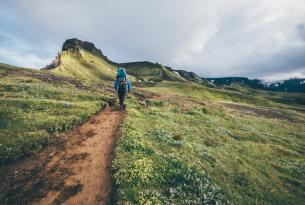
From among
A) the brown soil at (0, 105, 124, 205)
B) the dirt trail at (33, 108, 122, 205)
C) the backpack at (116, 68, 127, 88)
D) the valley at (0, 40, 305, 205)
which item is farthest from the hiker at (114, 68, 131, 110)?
the brown soil at (0, 105, 124, 205)

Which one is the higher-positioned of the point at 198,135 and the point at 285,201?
the point at 198,135

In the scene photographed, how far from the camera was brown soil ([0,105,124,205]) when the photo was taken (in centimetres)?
1105

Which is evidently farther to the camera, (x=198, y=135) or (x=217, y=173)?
(x=198, y=135)

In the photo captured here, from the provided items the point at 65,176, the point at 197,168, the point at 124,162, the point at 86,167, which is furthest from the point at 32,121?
the point at 197,168

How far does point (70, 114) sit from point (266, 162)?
17.6 meters

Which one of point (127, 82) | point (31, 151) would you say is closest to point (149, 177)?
point (31, 151)

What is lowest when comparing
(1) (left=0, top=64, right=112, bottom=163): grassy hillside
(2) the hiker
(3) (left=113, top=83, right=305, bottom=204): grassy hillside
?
(3) (left=113, top=83, right=305, bottom=204): grassy hillside

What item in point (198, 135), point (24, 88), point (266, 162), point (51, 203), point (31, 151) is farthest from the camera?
point (24, 88)

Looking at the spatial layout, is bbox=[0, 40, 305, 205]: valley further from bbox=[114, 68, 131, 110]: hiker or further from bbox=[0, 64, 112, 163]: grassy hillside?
bbox=[114, 68, 131, 110]: hiker

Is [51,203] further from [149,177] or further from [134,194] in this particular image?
[149,177]

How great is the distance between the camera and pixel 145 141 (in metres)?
17.8

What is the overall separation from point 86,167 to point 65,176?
1.25 metres

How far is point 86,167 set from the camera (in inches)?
534

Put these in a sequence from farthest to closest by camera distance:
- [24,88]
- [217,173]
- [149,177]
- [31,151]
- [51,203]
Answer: [24,88] → [217,173] → [31,151] → [149,177] → [51,203]
